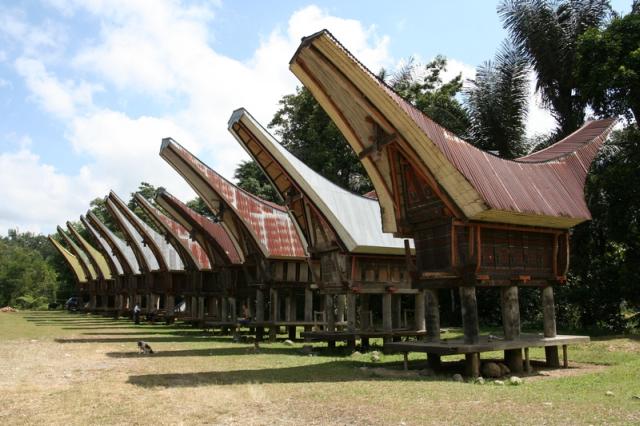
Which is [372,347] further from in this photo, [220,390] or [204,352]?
[220,390]

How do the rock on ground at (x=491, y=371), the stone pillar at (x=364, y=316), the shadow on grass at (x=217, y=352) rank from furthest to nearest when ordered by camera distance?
the stone pillar at (x=364, y=316)
the shadow on grass at (x=217, y=352)
the rock on ground at (x=491, y=371)

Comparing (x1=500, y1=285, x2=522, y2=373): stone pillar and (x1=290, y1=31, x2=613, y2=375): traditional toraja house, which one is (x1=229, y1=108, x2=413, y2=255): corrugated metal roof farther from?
(x1=500, y1=285, x2=522, y2=373): stone pillar

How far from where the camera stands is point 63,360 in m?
14.5

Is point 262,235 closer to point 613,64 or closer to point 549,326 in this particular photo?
point 549,326

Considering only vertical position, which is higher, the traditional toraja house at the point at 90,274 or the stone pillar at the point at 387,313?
the traditional toraja house at the point at 90,274

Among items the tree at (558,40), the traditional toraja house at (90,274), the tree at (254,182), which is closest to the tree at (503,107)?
the tree at (558,40)

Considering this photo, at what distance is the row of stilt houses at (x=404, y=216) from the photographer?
12.0m

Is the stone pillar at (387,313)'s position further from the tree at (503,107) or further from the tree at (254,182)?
the tree at (254,182)

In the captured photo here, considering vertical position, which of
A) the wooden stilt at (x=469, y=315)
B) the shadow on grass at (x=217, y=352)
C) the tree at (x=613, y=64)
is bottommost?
the shadow on grass at (x=217, y=352)

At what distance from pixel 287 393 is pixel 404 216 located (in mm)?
5567

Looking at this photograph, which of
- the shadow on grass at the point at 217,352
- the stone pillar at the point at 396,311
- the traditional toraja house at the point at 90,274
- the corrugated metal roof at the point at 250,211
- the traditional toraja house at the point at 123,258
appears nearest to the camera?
the shadow on grass at the point at 217,352

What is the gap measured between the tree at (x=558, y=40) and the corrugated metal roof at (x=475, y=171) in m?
11.2

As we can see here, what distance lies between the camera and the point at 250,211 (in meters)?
23.3

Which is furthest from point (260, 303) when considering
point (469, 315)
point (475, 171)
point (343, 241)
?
point (475, 171)
